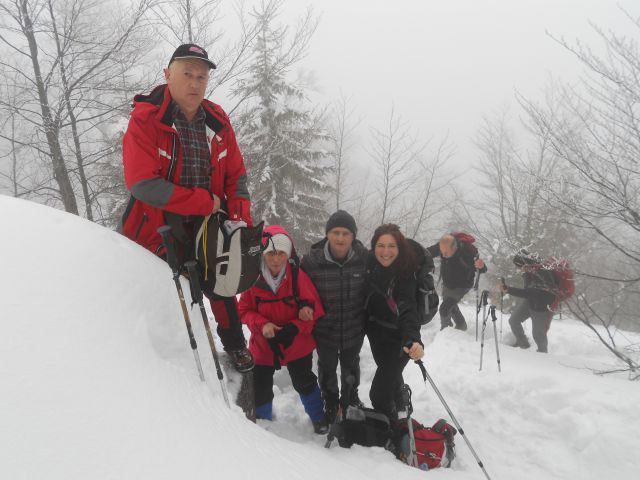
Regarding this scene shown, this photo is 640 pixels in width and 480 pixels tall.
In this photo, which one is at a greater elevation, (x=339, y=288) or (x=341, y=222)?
(x=341, y=222)

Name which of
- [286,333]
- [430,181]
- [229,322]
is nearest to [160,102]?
[229,322]

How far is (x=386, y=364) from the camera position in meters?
3.91

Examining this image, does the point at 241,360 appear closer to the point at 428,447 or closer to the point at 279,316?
the point at 279,316

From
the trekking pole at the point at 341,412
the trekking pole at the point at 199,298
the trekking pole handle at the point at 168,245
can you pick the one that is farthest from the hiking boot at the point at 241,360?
the trekking pole at the point at 341,412

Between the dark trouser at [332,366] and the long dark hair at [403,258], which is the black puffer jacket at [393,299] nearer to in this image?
the long dark hair at [403,258]

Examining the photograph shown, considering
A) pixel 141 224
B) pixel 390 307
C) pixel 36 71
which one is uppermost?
pixel 36 71

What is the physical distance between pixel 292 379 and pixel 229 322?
4.39ft

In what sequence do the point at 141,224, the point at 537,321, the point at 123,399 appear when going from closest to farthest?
the point at 123,399
the point at 141,224
the point at 537,321

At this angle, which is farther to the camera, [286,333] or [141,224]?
[286,333]

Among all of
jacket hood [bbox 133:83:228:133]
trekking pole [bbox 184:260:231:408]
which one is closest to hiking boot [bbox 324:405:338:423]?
trekking pole [bbox 184:260:231:408]

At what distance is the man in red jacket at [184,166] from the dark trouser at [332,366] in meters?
1.19

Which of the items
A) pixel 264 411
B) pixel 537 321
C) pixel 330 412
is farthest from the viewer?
pixel 537 321

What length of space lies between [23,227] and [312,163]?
13.1 meters

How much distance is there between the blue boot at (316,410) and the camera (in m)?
3.96
